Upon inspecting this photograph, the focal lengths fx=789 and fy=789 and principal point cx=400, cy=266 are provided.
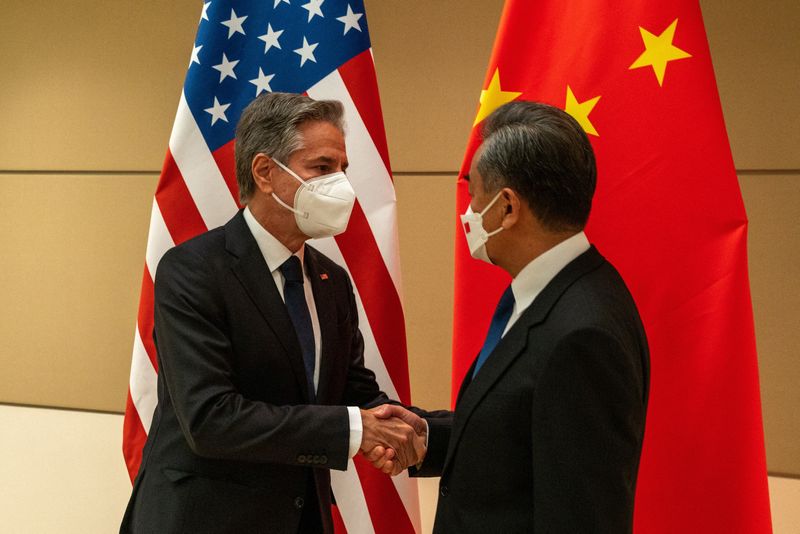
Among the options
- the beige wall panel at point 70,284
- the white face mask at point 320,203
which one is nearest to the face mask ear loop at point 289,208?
the white face mask at point 320,203

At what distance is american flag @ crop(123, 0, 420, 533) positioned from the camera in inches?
87.4

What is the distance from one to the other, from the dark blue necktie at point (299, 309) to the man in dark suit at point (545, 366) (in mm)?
Result: 443

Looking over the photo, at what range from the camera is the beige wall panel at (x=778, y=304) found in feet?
8.96

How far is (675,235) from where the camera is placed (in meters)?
1.80

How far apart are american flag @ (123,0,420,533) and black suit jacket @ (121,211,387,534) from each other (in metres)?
0.51

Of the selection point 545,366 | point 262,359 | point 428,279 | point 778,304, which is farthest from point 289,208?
point 778,304

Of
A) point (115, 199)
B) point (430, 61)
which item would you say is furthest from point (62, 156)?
point (430, 61)

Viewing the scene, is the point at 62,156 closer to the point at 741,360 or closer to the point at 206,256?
the point at 206,256

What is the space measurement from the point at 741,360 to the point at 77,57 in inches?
120

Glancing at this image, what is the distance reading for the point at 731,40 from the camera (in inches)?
109

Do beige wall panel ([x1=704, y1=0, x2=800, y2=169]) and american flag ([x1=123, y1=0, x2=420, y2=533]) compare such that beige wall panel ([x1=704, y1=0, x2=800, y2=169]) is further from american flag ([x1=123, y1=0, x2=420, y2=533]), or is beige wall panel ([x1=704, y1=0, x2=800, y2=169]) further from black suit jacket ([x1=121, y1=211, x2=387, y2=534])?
black suit jacket ([x1=121, y1=211, x2=387, y2=534])

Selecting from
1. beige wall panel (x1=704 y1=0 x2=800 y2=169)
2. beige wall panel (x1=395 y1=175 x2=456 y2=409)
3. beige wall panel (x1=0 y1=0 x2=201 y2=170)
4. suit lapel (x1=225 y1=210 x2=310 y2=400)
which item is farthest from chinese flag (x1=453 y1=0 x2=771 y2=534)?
beige wall panel (x1=0 y1=0 x2=201 y2=170)

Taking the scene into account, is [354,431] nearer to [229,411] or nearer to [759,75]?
[229,411]

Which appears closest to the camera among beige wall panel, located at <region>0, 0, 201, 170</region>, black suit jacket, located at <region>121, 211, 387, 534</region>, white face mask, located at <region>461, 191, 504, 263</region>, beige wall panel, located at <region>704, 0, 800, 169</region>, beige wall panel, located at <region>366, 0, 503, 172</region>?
white face mask, located at <region>461, 191, 504, 263</region>
